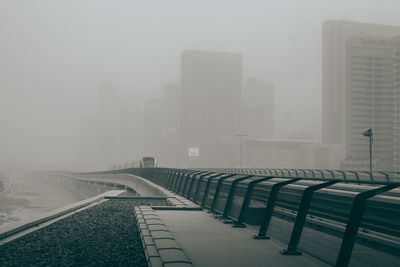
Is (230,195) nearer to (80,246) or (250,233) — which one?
(250,233)

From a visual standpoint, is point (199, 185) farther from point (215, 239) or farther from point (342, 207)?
point (342, 207)

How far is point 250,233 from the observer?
31.7 ft

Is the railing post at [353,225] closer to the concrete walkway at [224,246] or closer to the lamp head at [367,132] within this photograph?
the concrete walkway at [224,246]

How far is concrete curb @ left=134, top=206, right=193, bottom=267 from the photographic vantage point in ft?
20.8

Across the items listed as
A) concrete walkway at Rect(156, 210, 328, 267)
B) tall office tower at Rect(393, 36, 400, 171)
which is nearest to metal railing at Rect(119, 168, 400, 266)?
concrete walkway at Rect(156, 210, 328, 267)

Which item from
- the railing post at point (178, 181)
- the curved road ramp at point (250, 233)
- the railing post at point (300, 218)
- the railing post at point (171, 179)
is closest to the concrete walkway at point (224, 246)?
the curved road ramp at point (250, 233)

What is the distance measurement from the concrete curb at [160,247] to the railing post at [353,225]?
185 centimetres

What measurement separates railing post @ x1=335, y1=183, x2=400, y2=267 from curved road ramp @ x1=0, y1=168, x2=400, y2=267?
0.04ft

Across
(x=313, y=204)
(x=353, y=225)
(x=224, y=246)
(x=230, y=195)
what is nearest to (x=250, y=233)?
(x=224, y=246)

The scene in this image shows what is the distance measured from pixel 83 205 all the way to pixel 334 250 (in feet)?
42.7

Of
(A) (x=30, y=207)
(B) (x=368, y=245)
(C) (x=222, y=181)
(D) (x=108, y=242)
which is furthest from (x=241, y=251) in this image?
(A) (x=30, y=207)

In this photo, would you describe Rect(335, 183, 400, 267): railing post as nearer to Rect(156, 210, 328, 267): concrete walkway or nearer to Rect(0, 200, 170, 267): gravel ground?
Rect(156, 210, 328, 267): concrete walkway

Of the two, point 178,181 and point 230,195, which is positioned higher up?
point 230,195

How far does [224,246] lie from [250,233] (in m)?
1.63
